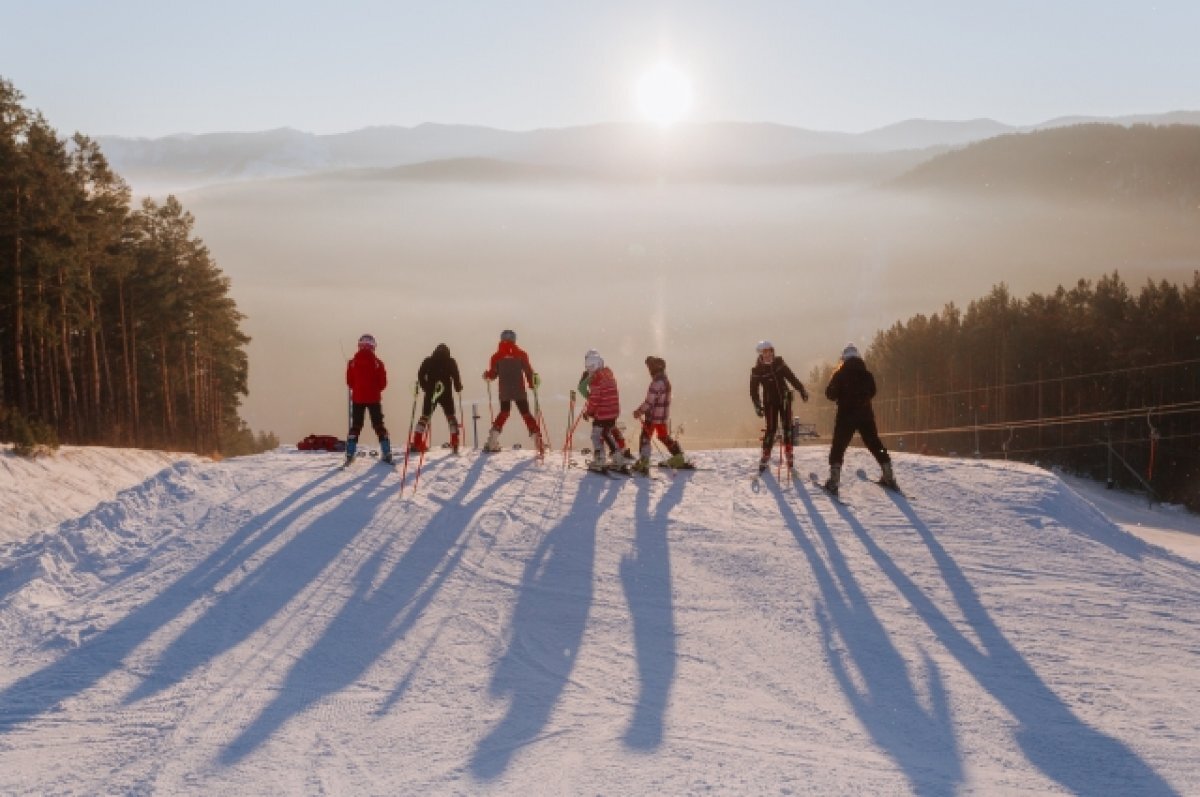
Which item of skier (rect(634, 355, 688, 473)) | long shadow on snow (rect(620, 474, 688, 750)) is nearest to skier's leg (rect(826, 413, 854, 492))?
long shadow on snow (rect(620, 474, 688, 750))

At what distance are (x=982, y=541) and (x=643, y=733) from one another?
7922 millimetres

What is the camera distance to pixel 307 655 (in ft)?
30.5

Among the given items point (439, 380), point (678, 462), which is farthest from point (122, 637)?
point (678, 462)

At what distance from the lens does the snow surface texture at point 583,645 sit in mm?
7277

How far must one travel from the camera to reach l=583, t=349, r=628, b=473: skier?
56.3ft

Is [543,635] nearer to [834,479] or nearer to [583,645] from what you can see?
[583,645]

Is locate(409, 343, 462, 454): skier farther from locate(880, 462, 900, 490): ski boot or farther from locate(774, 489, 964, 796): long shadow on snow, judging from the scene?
locate(774, 489, 964, 796): long shadow on snow

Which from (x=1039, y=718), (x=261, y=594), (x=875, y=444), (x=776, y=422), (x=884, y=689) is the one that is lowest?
(x=1039, y=718)

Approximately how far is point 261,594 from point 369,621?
142cm

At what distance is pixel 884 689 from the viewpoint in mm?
8812

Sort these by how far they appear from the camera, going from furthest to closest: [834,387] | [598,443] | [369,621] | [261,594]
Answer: [598,443]
[834,387]
[261,594]
[369,621]

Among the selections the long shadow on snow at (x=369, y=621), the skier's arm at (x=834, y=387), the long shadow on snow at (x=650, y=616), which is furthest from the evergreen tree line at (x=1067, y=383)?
the long shadow on snow at (x=369, y=621)

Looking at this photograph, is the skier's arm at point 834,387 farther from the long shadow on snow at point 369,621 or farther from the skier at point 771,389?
the long shadow on snow at point 369,621

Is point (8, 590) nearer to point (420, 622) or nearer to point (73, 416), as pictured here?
point (420, 622)
